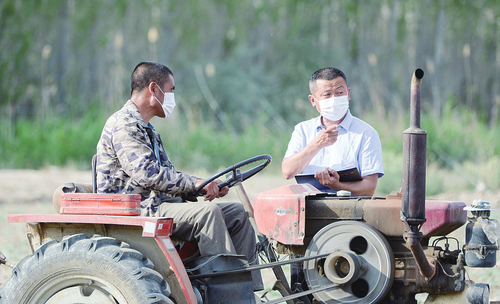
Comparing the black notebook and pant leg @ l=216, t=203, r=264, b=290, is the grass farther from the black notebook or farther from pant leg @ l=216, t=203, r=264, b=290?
pant leg @ l=216, t=203, r=264, b=290

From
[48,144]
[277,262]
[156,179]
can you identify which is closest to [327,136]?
[277,262]

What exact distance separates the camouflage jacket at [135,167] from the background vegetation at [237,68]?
25.1 feet

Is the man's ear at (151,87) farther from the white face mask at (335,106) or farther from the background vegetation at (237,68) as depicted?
the background vegetation at (237,68)

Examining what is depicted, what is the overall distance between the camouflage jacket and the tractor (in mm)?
145

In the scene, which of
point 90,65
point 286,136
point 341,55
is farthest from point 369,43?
point 286,136

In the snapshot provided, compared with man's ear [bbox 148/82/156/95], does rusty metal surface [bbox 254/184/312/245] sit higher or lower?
lower

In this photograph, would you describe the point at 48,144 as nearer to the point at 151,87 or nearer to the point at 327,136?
the point at 151,87

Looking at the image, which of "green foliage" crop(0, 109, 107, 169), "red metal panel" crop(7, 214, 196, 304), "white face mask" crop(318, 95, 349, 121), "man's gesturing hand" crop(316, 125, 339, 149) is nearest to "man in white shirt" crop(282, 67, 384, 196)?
"white face mask" crop(318, 95, 349, 121)

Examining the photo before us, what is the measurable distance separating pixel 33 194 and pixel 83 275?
6.93 metres

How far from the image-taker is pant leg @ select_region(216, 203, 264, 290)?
3.07 metres

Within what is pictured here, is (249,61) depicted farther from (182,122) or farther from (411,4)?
(182,122)

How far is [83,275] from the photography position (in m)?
2.60

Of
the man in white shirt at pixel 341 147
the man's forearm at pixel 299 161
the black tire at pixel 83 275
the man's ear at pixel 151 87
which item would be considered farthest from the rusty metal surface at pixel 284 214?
the man's ear at pixel 151 87

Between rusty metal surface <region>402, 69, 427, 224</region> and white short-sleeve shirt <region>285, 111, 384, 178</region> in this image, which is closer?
rusty metal surface <region>402, 69, 427, 224</region>
